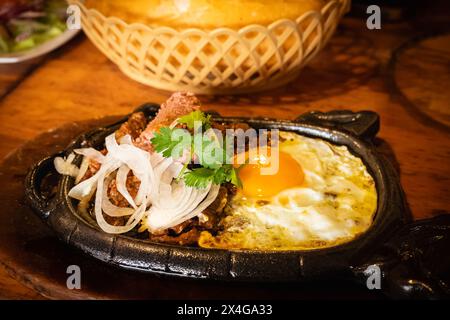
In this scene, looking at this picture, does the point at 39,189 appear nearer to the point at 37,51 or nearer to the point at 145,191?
the point at 145,191

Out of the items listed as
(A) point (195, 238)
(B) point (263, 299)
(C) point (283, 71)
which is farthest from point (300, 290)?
(C) point (283, 71)

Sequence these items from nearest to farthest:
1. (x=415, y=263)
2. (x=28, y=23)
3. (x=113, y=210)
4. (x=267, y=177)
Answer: (x=415, y=263)
(x=113, y=210)
(x=267, y=177)
(x=28, y=23)

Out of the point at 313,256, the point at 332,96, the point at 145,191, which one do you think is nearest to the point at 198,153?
the point at 145,191

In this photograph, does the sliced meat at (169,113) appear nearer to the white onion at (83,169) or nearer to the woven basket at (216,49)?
the white onion at (83,169)

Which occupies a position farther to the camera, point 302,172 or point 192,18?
point 192,18

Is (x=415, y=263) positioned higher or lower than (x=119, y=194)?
lower

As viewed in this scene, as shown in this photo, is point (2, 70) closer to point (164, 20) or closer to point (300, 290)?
point (164, 20)
